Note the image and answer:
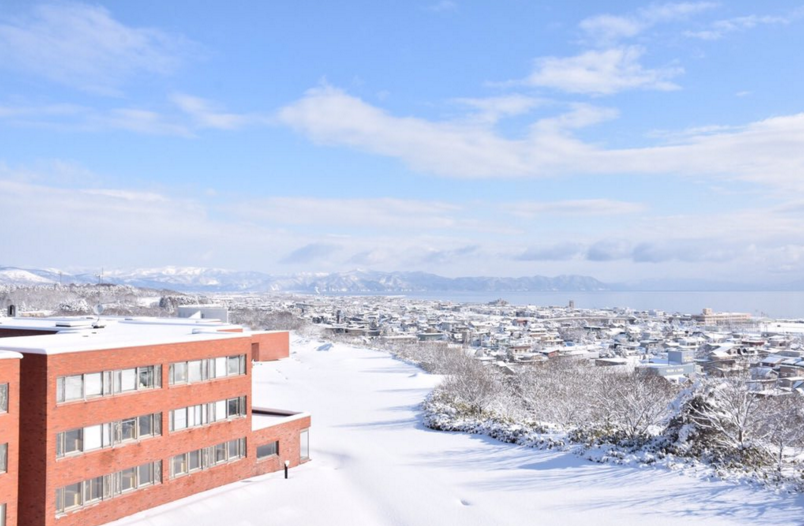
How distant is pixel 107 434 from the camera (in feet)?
55.0

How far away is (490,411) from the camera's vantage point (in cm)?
3183

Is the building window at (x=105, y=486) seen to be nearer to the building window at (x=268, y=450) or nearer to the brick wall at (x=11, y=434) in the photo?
the brick wall at (x=11, y=434)

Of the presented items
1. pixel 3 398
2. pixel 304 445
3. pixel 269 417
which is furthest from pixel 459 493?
pixel 3 398

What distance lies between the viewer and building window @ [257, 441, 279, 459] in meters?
22.0

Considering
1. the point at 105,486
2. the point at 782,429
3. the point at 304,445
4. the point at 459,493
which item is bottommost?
the point at 459,493

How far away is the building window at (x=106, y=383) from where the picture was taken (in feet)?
52.0

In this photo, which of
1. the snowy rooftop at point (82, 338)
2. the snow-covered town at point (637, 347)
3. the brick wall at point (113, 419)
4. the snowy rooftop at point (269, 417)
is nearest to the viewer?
the brick wall at point (113, 419)

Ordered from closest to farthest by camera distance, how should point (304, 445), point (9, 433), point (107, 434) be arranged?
1. point (9, 433)
2. point (107, 434)
3. point (304, 445)

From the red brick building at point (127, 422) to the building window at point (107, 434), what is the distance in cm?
3

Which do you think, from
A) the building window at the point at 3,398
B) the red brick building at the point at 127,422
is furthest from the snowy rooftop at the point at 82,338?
the building window at the point at 3,398

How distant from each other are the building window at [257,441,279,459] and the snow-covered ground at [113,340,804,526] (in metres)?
0.98

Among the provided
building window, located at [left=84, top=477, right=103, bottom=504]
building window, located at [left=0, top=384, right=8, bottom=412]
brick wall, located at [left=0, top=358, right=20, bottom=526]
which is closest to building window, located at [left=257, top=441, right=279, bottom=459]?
building window, located at [left=84, top=477, right=103, bottom=504]

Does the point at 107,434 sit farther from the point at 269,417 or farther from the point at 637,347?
the point at 637,347

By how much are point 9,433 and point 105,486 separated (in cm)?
299
